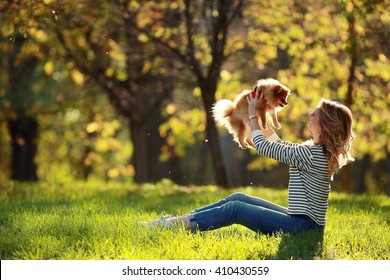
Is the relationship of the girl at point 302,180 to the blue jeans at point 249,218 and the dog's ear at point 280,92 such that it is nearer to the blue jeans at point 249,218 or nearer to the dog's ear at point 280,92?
the blue jeans at point 249,218

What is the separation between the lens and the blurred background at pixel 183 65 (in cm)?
1059

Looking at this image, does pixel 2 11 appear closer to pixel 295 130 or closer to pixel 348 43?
pixel 348 43

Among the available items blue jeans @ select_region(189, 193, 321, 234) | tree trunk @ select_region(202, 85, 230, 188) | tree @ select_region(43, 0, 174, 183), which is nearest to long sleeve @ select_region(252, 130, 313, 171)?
blue jeans @ select_region(189, 193, 321, 234)

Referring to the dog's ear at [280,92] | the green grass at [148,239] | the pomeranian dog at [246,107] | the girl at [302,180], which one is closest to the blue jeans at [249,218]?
the girl at [302,180]

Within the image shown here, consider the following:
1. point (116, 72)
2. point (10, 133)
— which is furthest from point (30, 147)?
point (116, 72)

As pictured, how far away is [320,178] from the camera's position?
5.65 m

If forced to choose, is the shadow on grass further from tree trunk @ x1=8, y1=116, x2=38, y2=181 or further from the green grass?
tree trunk @ x1=8, y1=116, x2=38, y2=181

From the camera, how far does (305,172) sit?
5.68 m

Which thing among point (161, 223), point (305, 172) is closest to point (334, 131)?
point (305, 172)

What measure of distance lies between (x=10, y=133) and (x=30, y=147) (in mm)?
634

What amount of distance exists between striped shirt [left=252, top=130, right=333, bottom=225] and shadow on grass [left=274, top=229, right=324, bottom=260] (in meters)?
0.21

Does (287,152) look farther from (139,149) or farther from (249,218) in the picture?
(139,149)

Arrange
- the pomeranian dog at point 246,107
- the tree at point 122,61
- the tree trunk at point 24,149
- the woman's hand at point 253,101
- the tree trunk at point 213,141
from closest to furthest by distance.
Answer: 1. the woman's hand at point 253,101
2. the pomeranian dog at point 246,107
3. the tree trunk at point 213,141
4. the tree at point 122,61
5. the tree trunk at point 24,149

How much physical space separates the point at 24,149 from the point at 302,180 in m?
12.8
